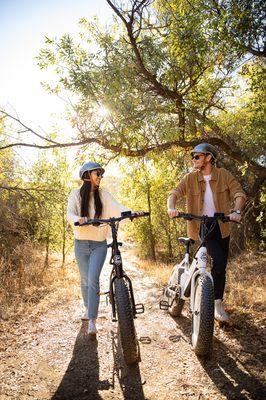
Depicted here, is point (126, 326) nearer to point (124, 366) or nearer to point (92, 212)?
point (124, 366)

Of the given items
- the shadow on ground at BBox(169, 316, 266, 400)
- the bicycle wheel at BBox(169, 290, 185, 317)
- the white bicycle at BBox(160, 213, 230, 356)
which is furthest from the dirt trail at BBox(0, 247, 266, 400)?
the white bicycle at BBox(160, 213, 230, 356)

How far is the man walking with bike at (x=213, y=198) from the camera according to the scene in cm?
Answer: 445

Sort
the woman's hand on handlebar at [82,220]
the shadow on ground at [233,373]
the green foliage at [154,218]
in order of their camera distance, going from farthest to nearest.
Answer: the green foliage at [154,218] < the woman's hand on handlebar at [82,220] < the shadow on ground at [233,373]

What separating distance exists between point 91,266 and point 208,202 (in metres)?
1.72

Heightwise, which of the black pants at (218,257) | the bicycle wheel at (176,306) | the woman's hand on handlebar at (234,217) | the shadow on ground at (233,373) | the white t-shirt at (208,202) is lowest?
the shadow on ground at (233,373)

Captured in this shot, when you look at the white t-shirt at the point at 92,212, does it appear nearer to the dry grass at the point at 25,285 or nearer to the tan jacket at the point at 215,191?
the tan jacket at the point at 215,191

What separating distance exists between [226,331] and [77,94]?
Result: 17.9ft

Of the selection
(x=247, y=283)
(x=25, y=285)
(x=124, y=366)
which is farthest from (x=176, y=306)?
(x=25, y=285)

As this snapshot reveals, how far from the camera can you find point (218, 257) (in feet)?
14.4

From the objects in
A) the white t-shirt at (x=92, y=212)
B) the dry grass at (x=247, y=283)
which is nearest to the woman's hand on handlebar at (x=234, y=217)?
the white t-shirt at (x=92, y=212)

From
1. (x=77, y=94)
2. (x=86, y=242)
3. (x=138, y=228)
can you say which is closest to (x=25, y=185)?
(x=77, y=94)

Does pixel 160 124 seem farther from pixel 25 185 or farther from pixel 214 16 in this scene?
pixel 25 185

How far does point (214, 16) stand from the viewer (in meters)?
5.92

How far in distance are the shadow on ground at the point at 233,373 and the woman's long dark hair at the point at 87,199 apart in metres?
2.16
